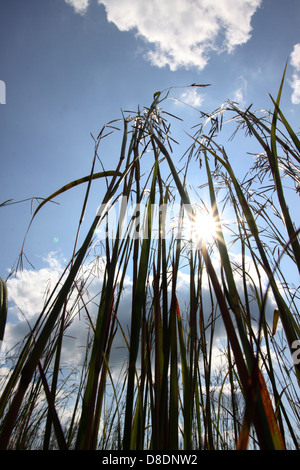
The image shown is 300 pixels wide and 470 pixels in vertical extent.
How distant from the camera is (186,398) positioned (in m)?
0.56

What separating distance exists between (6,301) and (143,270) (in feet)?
1.17

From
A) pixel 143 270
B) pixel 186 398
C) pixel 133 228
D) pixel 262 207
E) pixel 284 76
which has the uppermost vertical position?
→ pixel 262 207

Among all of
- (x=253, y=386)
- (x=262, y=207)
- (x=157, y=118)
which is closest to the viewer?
(x=253, y=386)

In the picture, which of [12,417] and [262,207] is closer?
[12,417]

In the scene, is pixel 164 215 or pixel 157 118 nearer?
pixel 164 215

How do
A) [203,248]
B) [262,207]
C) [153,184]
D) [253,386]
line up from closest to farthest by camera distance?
[253,386]
[203,248]
[153,184]
[262,207]

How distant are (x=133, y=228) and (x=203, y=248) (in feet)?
1.00

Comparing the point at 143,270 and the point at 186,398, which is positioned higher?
the point at 143,270
